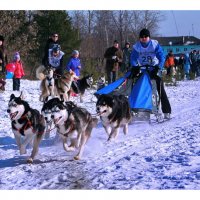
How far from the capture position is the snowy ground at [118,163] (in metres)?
3.44

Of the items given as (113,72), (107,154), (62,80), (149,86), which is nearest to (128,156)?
(107,154)

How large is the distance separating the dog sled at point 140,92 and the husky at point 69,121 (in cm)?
138

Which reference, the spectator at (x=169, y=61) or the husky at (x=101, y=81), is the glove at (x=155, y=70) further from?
the husky at (x=101, y=81)

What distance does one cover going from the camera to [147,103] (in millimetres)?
5758

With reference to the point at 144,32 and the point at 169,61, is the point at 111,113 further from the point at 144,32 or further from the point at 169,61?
the point at 169,61

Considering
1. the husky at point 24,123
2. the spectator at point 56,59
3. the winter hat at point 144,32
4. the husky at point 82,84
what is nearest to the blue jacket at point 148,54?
the winter hat at point 144,32

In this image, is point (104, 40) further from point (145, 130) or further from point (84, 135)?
point (84, 135)

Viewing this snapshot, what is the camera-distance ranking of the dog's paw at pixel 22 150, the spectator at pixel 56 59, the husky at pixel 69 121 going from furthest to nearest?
the spectator at pixel 56 59 < the dog's paw at pixel 22 150 < the husky at pixel 69 121

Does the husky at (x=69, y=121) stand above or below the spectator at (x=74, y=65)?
below

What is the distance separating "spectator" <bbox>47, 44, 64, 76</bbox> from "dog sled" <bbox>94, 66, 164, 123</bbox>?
1.12 m

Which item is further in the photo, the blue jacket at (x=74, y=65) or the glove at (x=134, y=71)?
the blue jacket at (x=74, y=65)

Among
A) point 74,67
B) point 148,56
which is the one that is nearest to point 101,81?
point 74,67

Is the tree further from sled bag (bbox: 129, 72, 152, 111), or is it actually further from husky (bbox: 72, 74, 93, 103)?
husky (bbox: 72, 74, 93, 103)

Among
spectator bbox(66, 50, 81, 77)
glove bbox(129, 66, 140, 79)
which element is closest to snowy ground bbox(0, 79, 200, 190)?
glove bbox(129, 66, 140, 79)
